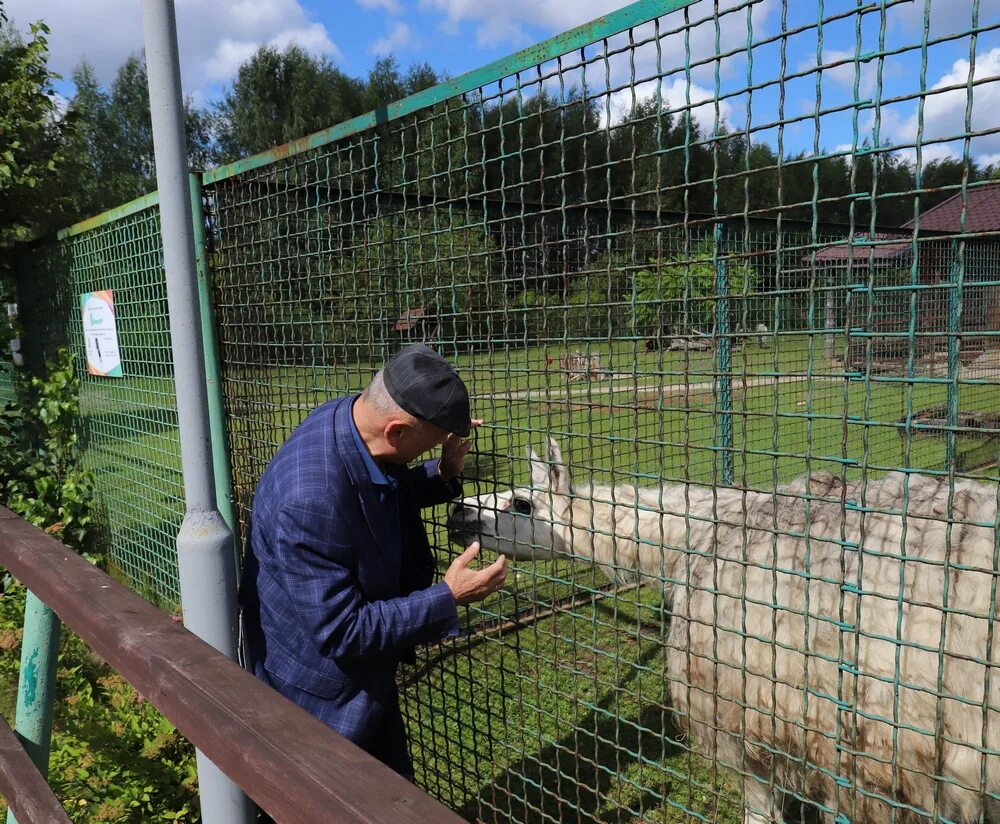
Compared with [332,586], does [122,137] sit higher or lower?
higher

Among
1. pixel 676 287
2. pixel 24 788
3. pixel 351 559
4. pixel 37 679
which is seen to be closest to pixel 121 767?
pixel 37 679

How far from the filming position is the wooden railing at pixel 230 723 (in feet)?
3.46

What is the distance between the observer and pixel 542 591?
6.10 meters

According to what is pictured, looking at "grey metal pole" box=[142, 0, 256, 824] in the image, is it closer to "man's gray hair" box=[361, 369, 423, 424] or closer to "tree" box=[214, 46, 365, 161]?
"man's gray hair" box=[361, 369, 423, 424]

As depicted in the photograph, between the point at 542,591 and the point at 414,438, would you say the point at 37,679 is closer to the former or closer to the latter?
the point at 414,438

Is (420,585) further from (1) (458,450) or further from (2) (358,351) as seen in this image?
(2) (358,351)

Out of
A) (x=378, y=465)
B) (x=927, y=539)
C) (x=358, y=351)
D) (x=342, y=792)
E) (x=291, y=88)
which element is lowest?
(x=927, y=539)

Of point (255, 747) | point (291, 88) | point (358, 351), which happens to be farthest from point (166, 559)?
point (291, 88)

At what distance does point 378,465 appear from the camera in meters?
2.38

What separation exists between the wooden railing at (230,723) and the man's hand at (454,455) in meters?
1.16

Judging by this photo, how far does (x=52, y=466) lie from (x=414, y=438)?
5.61 meters

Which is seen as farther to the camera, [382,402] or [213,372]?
[213,372]

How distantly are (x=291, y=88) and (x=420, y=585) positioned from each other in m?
43.8

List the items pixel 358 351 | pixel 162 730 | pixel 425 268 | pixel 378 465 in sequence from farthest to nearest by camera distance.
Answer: pixel 162 730, pixel 358 351, pixel 425 268, pixel 378 465
